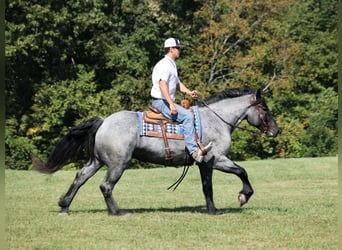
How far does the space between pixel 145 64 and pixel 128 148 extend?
20.5m

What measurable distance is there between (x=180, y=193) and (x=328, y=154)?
16112 mm

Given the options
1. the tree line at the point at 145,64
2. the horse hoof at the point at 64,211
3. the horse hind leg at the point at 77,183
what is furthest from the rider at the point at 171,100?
the tree line at the point at 145,64

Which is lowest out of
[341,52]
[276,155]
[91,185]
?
[276,155]

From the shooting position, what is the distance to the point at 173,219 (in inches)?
382

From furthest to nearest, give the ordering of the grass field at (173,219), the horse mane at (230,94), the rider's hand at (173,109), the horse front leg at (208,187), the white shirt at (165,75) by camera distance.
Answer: the horse mane at (230,94) < the horse front leg at (208,187) < the white shirt at (165,75) < the rider's hand at (173,109) < the grass field at (173,219)

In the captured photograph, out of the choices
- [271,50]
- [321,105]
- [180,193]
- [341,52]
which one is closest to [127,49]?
[271,50]

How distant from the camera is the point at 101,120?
1045 cm

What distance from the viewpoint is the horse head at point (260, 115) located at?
11.1 metres

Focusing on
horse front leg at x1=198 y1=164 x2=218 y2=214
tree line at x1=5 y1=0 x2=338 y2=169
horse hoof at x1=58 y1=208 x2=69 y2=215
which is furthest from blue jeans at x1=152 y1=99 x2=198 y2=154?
tree line at x1=5 y1=0 x2=338 y2=169

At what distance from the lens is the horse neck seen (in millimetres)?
10875

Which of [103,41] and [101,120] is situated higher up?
[101,120]

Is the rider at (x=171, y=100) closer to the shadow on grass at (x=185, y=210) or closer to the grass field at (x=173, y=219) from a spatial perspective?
the grass field at (x=173, y=219)

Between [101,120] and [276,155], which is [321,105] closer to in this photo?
[276,155]

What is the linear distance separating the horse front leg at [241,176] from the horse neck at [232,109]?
0.69 metres
